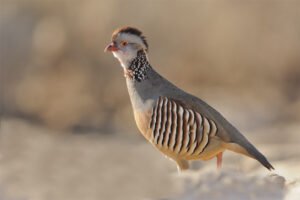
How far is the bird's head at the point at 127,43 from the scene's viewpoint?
5.12 metres

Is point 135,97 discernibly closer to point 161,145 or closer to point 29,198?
point 161,145

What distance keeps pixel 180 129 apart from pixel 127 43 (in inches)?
26.4

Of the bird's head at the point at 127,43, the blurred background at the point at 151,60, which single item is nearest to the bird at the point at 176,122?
the bird's head at the point at 127,43

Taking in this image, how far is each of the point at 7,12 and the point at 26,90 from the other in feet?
3.12

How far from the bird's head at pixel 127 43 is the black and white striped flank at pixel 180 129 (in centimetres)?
37

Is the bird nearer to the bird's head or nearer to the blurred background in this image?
the bird's head

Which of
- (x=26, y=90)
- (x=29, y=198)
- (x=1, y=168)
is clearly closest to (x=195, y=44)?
(x=26, y=90)

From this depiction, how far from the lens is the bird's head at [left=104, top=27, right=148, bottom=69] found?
5.12 m

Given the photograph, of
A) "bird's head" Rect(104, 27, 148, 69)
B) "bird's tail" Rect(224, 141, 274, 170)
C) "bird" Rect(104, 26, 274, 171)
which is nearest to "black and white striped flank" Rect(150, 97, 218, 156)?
"bird" Rect(104, 26, 274, 171)

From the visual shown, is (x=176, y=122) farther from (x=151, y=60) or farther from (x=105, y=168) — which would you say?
(x=151, y=60)

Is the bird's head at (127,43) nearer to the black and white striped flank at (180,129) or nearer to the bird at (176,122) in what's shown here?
the bird at (176,122)

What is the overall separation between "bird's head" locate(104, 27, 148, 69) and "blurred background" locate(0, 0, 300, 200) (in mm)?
3341

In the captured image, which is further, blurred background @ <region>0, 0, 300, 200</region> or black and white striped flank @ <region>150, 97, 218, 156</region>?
blurred background @ <region>0, 0, 300, 200</region>

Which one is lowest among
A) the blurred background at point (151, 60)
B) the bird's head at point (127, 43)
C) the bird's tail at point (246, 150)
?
the bird's tail at point (246, 150)
